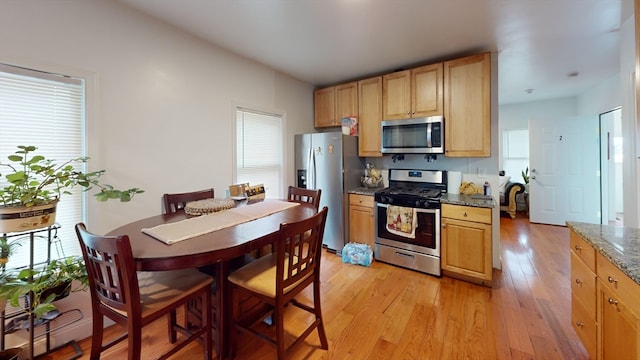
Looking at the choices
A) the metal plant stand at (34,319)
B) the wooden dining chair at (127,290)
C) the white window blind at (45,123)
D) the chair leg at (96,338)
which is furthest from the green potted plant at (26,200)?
the chair leg at (96,338)

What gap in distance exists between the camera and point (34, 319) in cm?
155

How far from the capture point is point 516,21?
2.23m

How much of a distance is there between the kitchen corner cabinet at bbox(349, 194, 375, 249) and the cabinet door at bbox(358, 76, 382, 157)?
653 mm

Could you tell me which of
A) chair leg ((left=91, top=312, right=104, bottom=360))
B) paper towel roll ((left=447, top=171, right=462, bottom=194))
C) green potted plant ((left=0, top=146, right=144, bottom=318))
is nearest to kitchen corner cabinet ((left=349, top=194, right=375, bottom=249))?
paper towel roll ((left=447, top=171, right=462, bottom=194))

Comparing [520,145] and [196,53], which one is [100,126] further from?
[520,145]

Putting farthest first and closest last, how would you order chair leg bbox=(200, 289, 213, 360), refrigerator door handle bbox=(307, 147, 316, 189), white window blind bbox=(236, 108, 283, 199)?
refrigerator door handle bbox=(307, 147, 316, 189) → white window blind bbox=(236, 108, 283, 199) → chair leg bbox=(200, 289, 213, 360)

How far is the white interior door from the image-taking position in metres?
4.38

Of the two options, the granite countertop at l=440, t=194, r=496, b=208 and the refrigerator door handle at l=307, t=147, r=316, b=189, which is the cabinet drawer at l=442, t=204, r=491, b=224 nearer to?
the granite countertop at l=440, t=194, r=496, b=208

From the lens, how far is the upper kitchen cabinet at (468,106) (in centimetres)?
270

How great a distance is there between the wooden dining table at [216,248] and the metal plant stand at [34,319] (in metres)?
0.43

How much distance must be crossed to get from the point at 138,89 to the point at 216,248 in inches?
64.9

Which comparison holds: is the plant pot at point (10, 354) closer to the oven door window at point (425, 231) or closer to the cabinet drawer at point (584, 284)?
the oven door window at point (425, 231)

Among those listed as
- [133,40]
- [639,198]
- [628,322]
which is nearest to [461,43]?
[639,198]

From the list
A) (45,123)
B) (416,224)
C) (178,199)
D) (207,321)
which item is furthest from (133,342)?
(416,224)
